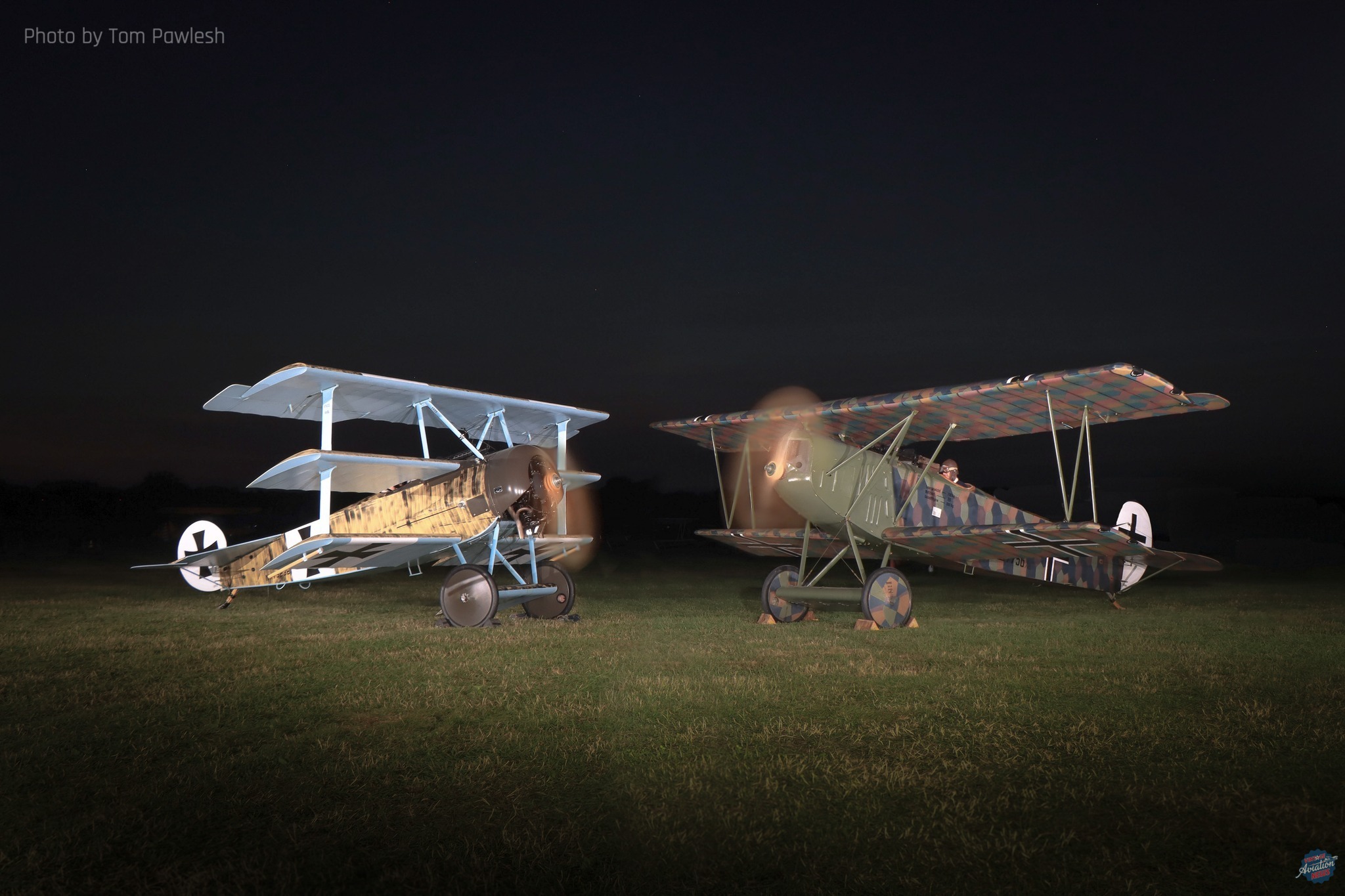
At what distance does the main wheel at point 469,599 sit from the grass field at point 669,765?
1301mm

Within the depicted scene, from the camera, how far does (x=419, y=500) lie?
1146 centimetres

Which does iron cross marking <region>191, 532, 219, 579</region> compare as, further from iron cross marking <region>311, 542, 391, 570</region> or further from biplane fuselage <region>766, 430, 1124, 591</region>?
biplane fuselage <region>766, 430, 1124, 591</region>

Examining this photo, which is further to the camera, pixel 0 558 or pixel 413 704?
pixel 0 558

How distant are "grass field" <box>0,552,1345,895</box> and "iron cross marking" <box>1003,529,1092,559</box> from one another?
1.44 m

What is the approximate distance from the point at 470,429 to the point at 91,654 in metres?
6.20

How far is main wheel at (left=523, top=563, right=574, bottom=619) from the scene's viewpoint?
1236 centimetres

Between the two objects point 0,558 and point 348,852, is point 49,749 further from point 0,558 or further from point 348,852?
point 0,558

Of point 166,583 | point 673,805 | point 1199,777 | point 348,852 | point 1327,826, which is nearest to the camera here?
point 348,852

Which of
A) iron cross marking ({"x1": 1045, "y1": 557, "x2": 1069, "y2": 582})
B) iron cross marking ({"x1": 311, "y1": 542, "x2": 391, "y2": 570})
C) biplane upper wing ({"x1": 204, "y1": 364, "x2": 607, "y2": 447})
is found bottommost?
iron cross marking ({"x1": 1045, "y1": 557, "x2": 1069, "y2": 582})

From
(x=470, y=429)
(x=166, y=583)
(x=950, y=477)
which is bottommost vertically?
(x=166, y=583)

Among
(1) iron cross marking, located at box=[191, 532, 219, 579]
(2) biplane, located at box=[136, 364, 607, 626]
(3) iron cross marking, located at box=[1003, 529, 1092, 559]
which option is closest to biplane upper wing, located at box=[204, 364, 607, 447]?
(2) biplane, located at box=[136, 364, 607, 626]

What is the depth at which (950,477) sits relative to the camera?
13141 millimetres

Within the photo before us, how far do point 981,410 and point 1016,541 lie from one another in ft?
5.73

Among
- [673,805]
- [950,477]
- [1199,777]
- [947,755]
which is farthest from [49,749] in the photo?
[950,477]
